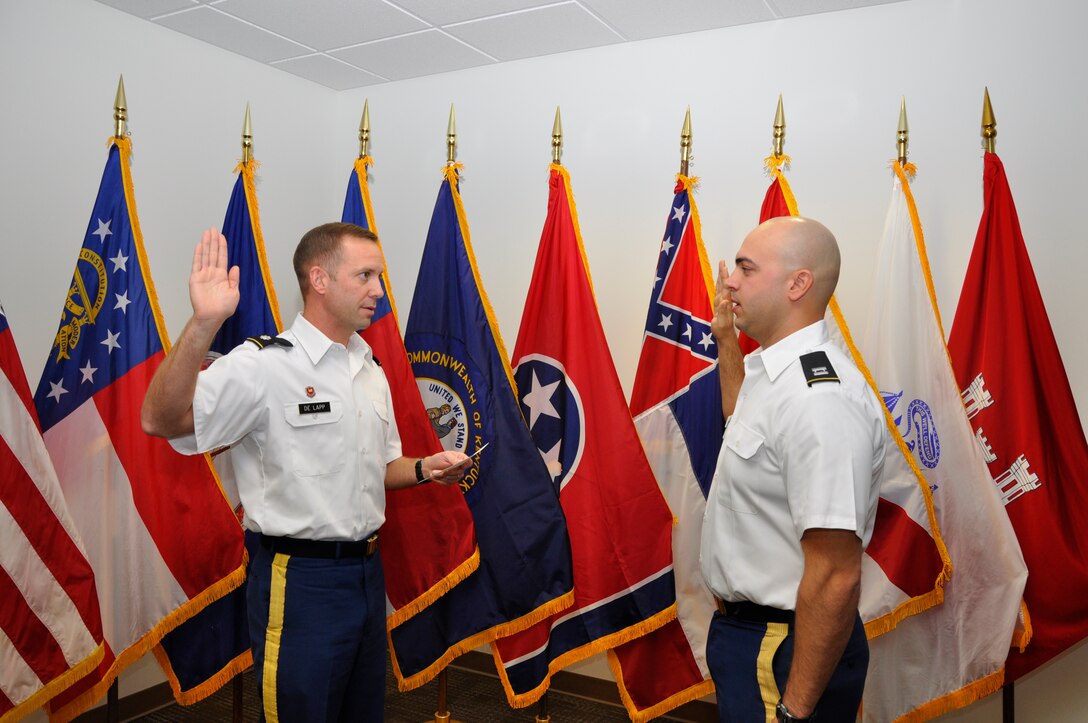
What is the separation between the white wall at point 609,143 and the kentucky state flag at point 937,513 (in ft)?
1.05

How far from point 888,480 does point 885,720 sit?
783 millimetres

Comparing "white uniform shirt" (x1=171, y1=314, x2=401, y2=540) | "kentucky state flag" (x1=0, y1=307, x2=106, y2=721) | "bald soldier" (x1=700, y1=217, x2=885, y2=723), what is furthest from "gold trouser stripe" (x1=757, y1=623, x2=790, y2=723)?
"kentucky state flag" (x1=0, y1=307, x2=106, y2=721)

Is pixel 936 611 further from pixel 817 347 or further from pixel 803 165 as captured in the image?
pixel 803 165

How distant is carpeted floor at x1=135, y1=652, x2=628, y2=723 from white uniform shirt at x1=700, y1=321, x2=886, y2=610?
5.85ft

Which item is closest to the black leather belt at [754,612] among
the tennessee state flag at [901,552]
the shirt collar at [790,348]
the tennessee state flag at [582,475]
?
the shirt collar at [790,348]

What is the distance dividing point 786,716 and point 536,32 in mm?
2660

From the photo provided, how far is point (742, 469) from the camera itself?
173 cm

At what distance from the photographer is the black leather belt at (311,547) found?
213 centimetres

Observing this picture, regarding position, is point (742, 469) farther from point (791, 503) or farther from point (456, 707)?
point (456, 707)

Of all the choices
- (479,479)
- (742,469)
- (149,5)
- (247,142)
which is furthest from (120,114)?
(742,469)

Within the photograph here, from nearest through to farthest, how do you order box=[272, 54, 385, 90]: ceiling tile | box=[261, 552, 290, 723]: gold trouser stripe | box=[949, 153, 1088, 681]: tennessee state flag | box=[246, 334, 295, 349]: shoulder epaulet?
box=[261, 552, 290, 723]: gold trouser stripe < box=[246, 334, 295, 349]: shoulder epaulet < box=[949, 153, 1088, 681]: tennessee state flag < box=[272, 54, 385, 90]: ceiling tile

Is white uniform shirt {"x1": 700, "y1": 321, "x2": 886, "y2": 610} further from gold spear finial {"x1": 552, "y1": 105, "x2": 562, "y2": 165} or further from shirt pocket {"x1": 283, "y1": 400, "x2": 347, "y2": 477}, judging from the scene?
gold spear finial {"x1": 552, "y1": 105, "x2": 562, "y2": 165}

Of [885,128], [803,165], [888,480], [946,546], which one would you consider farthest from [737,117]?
[946,546]

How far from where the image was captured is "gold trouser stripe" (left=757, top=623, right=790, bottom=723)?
5.49 feet
